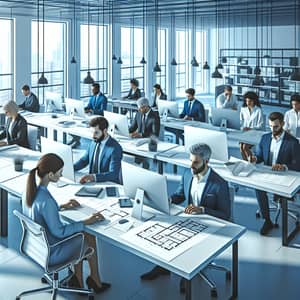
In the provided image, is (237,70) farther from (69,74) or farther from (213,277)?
(213,277)

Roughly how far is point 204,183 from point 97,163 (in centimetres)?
153

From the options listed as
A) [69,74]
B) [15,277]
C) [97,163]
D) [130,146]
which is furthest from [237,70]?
[15,277]

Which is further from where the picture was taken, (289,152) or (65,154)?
(289,152)

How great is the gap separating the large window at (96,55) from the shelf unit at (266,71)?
18.5 ft

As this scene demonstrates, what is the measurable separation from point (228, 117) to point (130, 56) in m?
10.8

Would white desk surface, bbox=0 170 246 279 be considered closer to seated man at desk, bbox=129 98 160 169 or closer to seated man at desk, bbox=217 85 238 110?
seated man at desk, bbox=129 98 160 169

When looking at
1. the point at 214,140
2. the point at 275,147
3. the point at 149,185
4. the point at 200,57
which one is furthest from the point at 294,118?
the point at 200,57

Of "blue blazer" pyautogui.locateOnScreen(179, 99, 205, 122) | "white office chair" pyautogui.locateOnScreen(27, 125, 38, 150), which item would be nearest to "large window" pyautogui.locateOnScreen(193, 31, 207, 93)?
"blue blazer" pyautogui.locateOnScreen(179, 99, 205, 122)

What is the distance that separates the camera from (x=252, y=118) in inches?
295

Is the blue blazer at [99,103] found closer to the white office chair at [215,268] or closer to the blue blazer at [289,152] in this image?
the blue blazer at [289,152]

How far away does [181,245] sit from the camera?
3117mm

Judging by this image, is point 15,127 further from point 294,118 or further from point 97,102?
point 294,118

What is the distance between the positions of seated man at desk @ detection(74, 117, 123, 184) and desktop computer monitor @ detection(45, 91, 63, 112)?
4.44 metres

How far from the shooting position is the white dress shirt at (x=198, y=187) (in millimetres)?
3807
